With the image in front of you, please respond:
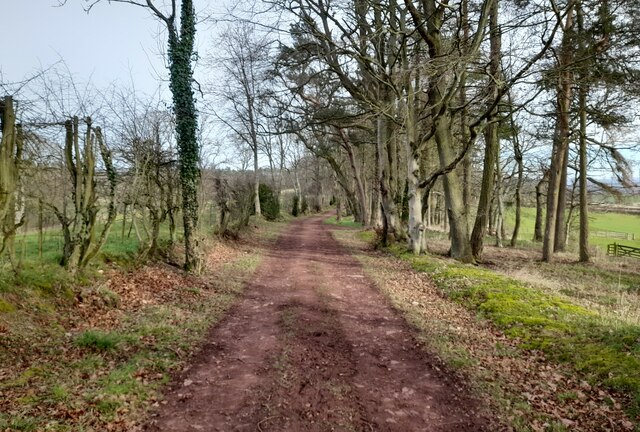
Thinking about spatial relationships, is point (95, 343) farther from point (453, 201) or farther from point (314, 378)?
point (453, 201)

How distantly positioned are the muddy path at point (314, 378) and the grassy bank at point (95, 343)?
41cm

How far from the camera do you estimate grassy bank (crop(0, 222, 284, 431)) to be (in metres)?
3.96

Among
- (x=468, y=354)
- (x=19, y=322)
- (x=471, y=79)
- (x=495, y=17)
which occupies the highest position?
(x=495, y=17)

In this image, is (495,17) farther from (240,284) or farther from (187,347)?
(187,347)

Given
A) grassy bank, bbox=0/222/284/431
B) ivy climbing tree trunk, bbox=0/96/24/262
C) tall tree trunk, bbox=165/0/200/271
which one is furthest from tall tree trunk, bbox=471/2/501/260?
ivy climbing tree trunk, bbox=0/96/24/262

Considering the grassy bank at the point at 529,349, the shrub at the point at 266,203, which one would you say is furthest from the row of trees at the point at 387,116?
the shrub at the point at 266,203

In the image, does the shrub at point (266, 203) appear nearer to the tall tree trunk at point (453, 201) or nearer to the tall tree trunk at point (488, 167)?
the tall tree trunk at point (488, 167)

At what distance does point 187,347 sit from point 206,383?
1174mm

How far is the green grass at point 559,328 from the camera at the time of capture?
4859 millimetres

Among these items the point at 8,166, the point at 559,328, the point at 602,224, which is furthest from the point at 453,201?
the point at 602,224

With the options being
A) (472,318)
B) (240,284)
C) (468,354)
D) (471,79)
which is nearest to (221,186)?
(240,284)

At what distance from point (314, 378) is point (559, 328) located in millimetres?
4138

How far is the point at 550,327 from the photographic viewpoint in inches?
253

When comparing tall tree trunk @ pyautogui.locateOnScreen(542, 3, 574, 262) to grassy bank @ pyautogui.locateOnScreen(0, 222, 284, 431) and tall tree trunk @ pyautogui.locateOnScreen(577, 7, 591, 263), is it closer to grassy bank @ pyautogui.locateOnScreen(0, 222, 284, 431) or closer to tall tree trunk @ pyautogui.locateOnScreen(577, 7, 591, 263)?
tall tree trunk @ pyautogui.locateOnScreen(577, 7, 591, 263)
